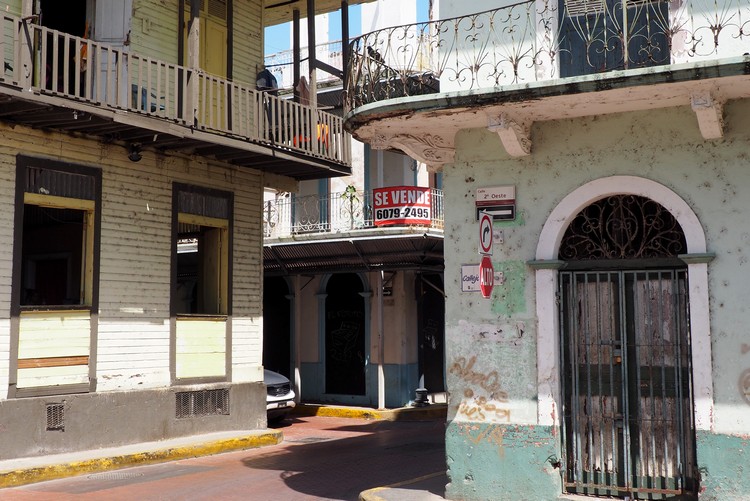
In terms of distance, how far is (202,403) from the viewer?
49.6 ft

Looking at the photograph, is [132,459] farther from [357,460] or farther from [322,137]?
[322,137]

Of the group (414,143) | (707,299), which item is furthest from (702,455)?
(414,143)

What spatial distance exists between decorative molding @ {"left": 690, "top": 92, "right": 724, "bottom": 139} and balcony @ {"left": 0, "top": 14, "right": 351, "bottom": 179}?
299 inches

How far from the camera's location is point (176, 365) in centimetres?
1480

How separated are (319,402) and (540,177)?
538 inches

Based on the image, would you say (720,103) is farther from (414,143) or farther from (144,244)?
(144,244)

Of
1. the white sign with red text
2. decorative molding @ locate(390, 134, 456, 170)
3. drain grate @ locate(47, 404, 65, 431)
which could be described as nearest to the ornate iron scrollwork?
decorative molding @ locate(390, 134, 456, 170)

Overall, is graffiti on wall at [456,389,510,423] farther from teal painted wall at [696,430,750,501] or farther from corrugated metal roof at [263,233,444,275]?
corrugated metal roof at [263,233,444,275]

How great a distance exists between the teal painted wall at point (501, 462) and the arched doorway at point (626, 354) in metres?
0.24

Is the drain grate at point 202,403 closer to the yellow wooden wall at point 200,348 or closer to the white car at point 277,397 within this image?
the yellow wooden wall at point 200,348

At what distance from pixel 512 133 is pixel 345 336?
13147 mm

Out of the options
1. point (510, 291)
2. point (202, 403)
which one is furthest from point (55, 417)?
point (510, 291)

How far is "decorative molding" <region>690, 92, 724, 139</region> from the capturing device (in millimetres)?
8094

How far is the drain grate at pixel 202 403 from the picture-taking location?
1476 cm
